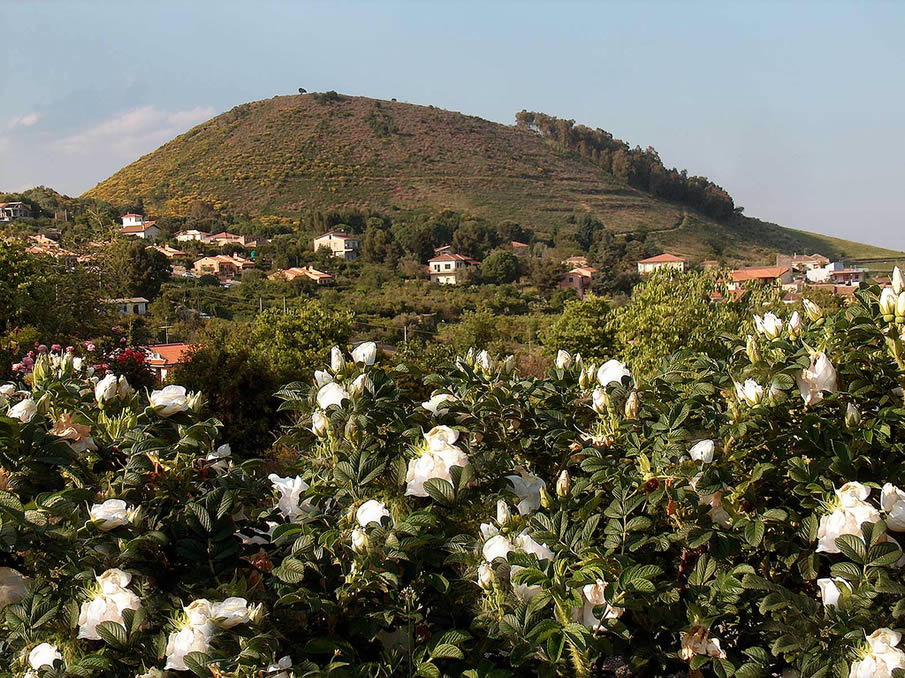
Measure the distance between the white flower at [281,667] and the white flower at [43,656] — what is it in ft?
1.28

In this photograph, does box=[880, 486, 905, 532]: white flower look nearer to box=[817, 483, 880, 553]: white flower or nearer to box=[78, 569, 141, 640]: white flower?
box=[817, 483, 880, 553]: white flower

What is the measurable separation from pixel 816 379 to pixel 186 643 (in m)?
1.50

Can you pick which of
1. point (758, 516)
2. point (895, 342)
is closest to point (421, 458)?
point (758, 516)

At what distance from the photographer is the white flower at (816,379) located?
184 centimetres

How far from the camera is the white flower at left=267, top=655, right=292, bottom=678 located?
4.56 ft

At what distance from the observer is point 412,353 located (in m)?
13.3

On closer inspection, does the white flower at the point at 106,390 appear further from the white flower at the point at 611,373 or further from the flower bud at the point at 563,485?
the white flower at the point at 611,373

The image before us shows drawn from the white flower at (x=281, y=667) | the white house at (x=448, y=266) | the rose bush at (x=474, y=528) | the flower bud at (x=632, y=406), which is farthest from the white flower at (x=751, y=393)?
the white house at (x=448, y=266)

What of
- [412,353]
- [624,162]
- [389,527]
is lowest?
[412,353]

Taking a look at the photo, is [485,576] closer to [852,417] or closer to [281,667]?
[281,667]

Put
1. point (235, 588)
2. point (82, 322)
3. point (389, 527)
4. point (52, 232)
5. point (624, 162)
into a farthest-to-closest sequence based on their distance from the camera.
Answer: point (624, 162) < point (52, 232) < point (82, 322) < point (389, 527) < point (235, 588)

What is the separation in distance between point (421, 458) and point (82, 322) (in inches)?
435

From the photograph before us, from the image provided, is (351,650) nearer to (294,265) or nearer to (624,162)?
(294,265)

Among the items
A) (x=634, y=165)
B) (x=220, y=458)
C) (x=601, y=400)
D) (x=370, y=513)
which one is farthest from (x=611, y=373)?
(x=634, y=165)
